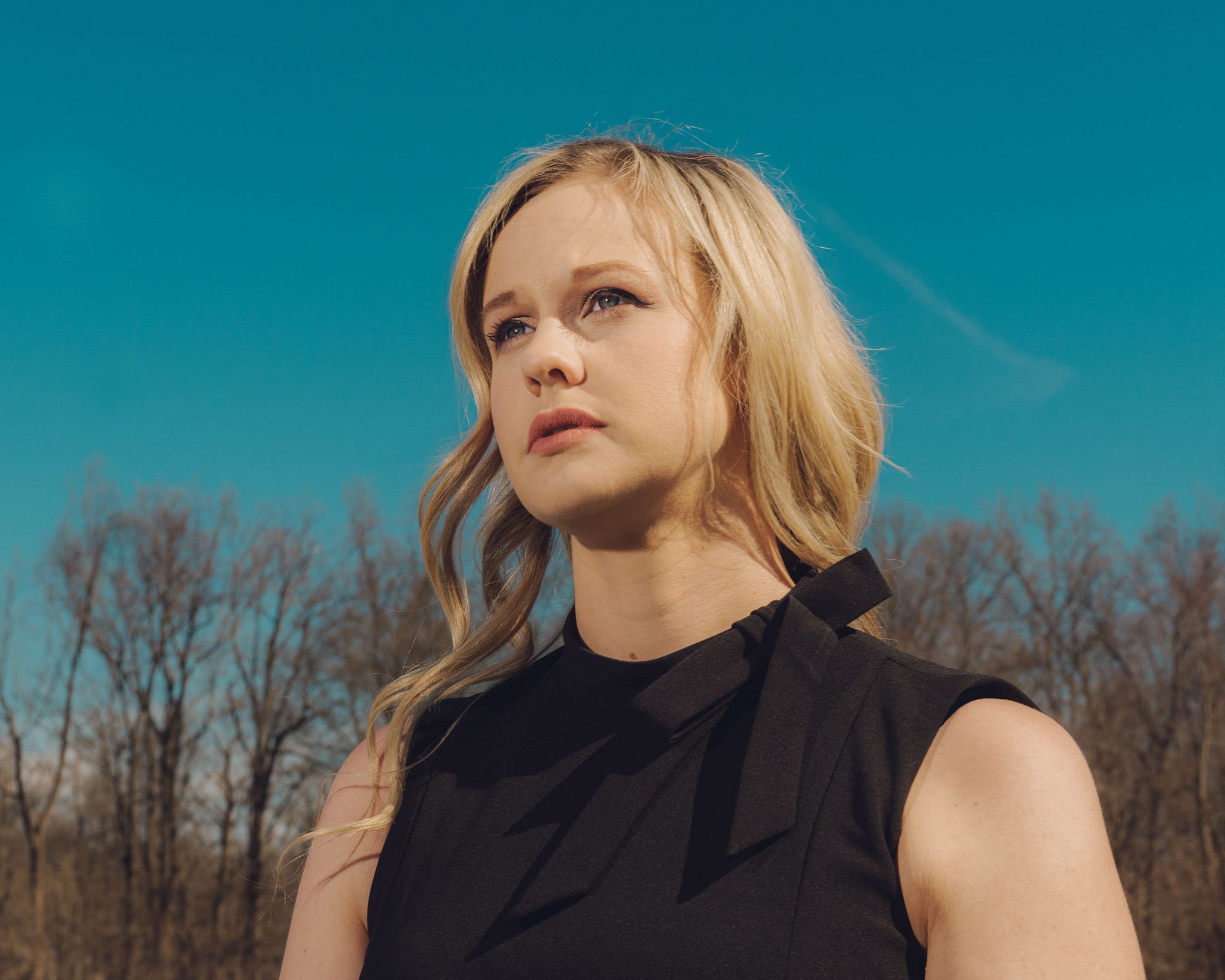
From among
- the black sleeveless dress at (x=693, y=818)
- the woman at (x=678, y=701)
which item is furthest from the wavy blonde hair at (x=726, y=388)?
the black sleeveless dress at (x=693, y=818)

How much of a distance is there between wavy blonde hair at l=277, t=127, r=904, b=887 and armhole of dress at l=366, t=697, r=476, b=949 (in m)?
0.02

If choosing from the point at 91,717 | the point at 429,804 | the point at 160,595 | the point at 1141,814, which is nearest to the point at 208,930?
the point at 91,717

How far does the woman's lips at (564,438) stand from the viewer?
193cm

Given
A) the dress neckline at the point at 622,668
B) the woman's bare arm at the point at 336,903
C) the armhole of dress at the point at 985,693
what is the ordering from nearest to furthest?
the armhole of dress at the point at 985,693 < the dress neckline at the point at 622,668 < the woman's bare arm at the point at 336,903

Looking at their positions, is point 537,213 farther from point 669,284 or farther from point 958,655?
point 958,655

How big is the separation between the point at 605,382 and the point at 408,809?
91cm

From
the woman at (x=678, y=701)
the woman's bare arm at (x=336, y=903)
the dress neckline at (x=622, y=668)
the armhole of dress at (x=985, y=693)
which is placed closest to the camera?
the woman at (x=678, y=701)

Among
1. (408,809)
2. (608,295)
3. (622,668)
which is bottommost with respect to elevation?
(408,809)

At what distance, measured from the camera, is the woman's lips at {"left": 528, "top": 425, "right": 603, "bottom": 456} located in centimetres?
193

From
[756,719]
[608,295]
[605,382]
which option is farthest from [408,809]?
[608,295]

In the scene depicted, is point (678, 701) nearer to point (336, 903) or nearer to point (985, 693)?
point (985, 693)

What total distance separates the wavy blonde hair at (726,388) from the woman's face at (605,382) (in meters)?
0.06

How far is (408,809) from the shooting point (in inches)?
80.5

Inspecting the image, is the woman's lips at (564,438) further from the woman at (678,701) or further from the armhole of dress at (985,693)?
the armhole of dress at (985,693)
